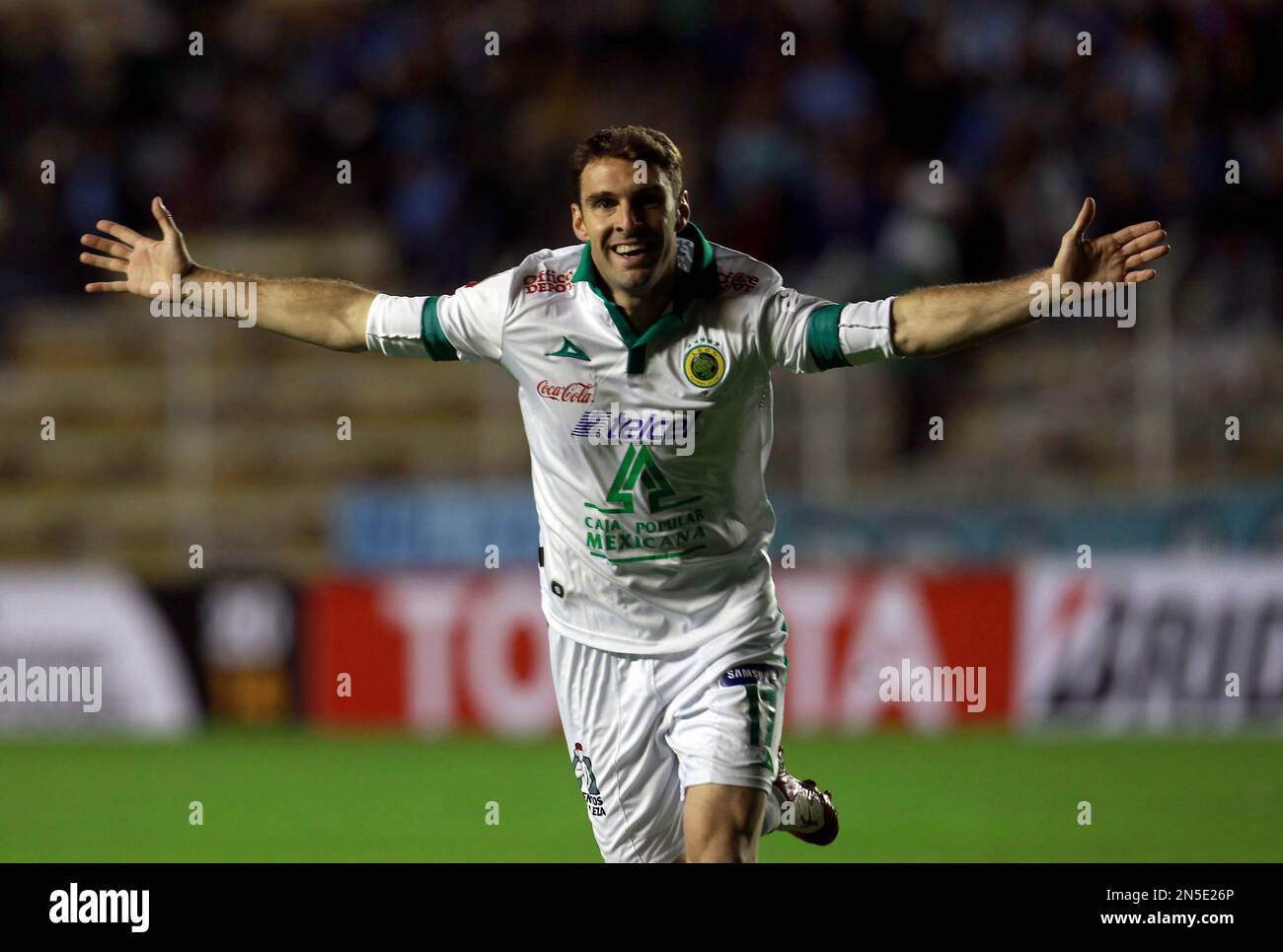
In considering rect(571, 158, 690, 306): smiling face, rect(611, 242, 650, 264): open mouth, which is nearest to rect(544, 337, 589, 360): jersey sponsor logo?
rect(571, 158, 690, 306): smiling face

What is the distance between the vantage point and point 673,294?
6391 millimetres

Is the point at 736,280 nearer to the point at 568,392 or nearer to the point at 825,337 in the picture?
the point at 825,337

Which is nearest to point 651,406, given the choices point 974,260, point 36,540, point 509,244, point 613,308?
point 613,308

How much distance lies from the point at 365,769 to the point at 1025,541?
5.29m

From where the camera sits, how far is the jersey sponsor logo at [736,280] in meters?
6.42

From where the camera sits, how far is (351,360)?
58.9 ft

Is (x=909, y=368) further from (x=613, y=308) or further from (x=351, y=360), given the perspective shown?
(x=613, y=308)

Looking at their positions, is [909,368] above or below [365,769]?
above

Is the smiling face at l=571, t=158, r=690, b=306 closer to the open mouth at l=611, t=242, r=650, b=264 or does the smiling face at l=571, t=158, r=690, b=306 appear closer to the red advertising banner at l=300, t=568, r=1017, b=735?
the open mouth at l=611, t=242, r=650, b=264

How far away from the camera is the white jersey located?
20.8ft
